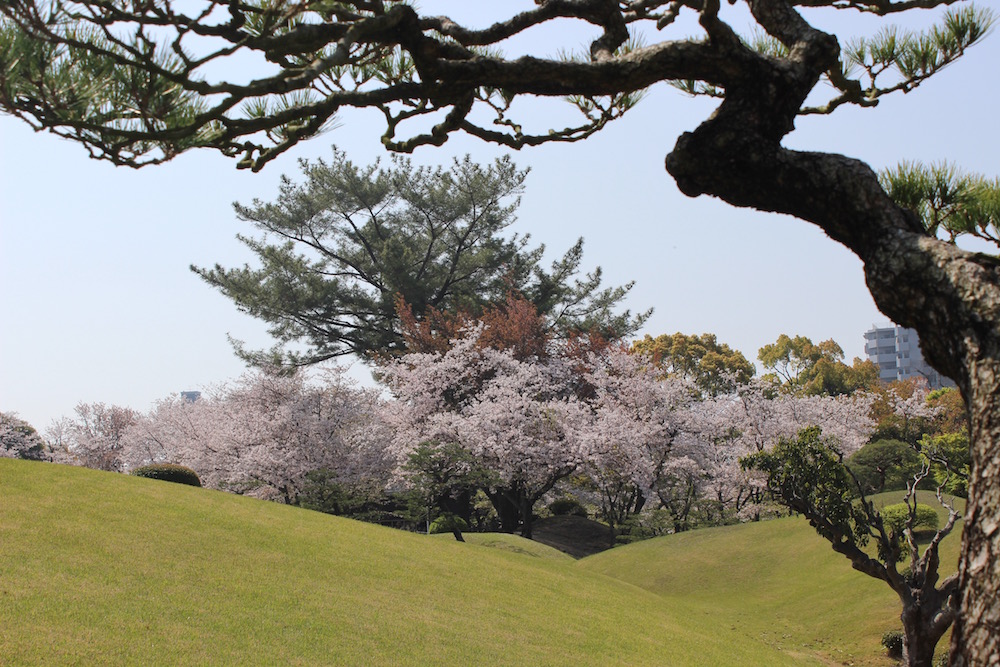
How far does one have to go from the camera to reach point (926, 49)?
19.6 ft

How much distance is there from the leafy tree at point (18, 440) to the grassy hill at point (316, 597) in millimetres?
26063

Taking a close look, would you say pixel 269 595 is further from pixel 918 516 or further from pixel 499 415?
pixel 499 415

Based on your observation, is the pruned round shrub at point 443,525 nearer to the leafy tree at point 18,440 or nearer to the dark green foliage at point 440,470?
the dark green foliage at point 440,470

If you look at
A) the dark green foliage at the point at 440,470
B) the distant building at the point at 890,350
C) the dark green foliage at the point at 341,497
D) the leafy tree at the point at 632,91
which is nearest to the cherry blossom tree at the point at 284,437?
the dark green foliage at the point at 341,497

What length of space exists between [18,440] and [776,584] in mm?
33099

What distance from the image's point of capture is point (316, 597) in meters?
9.87

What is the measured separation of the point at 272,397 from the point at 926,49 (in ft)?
70.8

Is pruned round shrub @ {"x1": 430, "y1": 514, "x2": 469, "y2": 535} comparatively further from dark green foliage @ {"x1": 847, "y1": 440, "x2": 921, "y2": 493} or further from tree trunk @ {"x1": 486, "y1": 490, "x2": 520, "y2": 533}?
dark green foliage @ {"x1": 847, "y1": 440, "x2": 921, "y2": 493}

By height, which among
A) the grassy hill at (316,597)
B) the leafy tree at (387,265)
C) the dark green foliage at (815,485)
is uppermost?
the leafy tree at (387,265)

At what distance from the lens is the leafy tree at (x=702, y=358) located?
50.7 meters

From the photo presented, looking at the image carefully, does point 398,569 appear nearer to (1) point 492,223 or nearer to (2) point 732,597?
(2) point 732,597

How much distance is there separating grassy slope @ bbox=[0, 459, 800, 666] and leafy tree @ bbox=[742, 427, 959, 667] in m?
2.25

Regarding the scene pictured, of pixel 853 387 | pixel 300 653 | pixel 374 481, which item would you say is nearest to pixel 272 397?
pixel 374 481

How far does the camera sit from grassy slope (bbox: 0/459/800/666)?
7934mm
